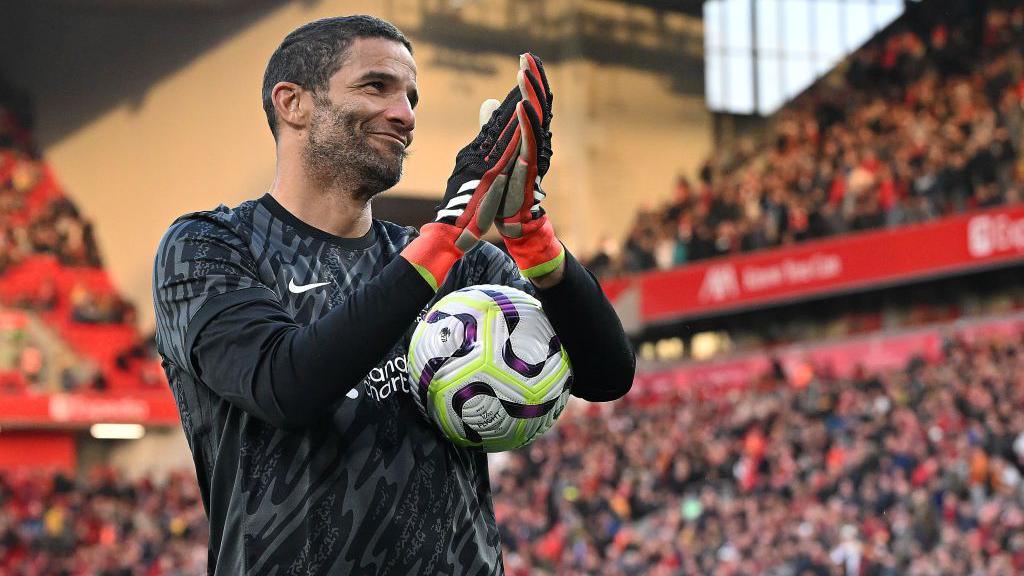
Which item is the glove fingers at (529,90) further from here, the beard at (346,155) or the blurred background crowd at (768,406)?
the blurred background crowd at (768,406)

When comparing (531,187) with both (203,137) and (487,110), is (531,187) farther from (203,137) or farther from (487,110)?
(203,137)

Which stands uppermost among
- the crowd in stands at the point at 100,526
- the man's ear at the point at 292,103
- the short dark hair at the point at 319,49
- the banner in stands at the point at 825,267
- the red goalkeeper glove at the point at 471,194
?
the banner in stands at the point at 825,267

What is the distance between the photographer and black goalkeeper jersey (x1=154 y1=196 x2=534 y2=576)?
2.68 meters

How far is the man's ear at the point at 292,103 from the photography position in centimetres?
297

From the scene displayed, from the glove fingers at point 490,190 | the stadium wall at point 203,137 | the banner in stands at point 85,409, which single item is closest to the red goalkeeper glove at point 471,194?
the glove fingers at point 490,190

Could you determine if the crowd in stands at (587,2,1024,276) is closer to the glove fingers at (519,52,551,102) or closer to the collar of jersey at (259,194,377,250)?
the collar of jersey at (259,194,377,250)

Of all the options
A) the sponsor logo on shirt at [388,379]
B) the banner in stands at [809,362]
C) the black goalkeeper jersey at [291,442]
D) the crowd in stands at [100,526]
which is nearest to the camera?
the black goalkeeper jersey at [291,442]

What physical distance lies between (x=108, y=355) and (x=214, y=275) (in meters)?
28.9

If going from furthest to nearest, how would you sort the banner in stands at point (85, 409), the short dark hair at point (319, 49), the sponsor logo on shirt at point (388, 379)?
the banner in stands at point (85, 409) < the short dark hair at point (319, 49) < the sponsor logo on shirt at point (388, 379)

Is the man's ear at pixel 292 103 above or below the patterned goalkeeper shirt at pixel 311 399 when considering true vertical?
above

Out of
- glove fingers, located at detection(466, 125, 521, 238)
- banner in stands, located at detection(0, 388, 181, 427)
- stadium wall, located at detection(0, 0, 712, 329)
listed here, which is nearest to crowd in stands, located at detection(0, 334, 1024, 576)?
banner in stands, located at detection(0, 388, 181, 427)

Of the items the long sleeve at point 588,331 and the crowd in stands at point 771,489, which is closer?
the long sleeve at point 588,331

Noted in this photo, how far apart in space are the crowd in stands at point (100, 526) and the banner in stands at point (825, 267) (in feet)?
26.9

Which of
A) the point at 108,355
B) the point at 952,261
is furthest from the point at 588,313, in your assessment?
the point at 108,355
